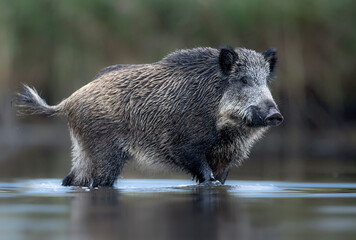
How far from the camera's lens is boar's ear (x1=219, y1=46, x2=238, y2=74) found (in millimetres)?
7922

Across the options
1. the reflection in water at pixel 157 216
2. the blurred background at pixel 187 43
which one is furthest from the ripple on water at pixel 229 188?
the blurred background at pixel 187 43

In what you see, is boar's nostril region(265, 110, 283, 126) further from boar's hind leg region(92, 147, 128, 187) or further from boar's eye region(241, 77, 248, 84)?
boar's hind leg region(92, 147, 128, 187)

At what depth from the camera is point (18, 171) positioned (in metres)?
9.90

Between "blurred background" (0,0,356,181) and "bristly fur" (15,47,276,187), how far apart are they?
7.79m

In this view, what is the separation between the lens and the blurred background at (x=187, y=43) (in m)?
17.1

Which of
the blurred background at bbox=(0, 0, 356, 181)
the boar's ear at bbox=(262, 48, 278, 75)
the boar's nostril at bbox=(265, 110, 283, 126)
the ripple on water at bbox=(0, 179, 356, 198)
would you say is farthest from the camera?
the blurred background at bbox=(0, 0, 356, 181)

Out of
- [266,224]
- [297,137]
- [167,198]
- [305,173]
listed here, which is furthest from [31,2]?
[266,224]

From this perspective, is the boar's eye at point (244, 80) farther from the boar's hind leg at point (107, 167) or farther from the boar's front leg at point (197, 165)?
the boar's hind leg at point (107, 167)

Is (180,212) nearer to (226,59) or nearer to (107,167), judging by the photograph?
(107,167)

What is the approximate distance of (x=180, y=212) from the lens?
5.62m

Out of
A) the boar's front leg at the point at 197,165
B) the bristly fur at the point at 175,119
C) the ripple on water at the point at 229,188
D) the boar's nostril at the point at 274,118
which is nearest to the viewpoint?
the ripple on water at the point at 229,188

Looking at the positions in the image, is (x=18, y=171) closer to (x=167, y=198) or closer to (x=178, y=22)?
(x=167, y=198)

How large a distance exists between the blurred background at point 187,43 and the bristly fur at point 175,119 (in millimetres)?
7793

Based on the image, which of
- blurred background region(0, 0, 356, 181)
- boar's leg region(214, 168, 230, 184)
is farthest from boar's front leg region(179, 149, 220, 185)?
blurred background region(0, 0, 356, 181)
